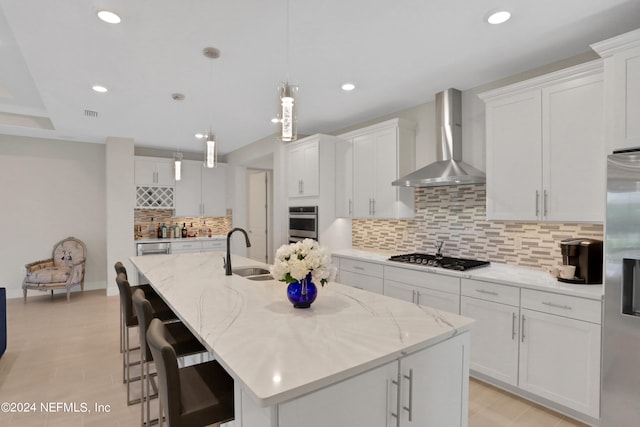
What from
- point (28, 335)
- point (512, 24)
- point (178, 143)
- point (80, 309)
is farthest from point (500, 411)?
point (178, 143)

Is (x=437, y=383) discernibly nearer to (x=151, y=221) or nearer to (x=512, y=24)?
(x=512, y=24)

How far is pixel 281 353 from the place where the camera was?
1.22 meters

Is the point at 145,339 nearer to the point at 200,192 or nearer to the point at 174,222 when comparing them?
the point at 200,192

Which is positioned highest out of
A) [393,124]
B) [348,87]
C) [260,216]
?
[348,87]

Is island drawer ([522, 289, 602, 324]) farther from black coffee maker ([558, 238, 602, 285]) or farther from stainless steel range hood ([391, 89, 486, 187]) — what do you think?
stainless steel range hood ([391, 89, 486, 187])

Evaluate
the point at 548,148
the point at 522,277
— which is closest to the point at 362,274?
the point at 522,277

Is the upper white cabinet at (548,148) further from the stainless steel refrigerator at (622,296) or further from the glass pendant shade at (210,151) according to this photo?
the glass pendant shade at (210,151)

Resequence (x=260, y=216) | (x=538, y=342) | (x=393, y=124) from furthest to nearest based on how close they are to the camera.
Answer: (x=260, y=216)
(x=393, y=124)
(x=538, y=342)

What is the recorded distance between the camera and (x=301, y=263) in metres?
1.63

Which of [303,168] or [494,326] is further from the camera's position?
[303,168]

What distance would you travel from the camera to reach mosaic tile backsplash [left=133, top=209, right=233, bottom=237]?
6.60 meters

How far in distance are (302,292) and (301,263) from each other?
0.19m

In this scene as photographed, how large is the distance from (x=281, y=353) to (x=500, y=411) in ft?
6.92

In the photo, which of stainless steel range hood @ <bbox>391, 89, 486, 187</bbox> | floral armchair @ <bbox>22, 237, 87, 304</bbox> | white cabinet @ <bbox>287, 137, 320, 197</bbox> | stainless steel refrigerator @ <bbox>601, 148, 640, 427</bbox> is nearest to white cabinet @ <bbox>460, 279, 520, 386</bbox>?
stainless steel refrigerator @ <bbox>601, 148, 640, 427</bbox>
